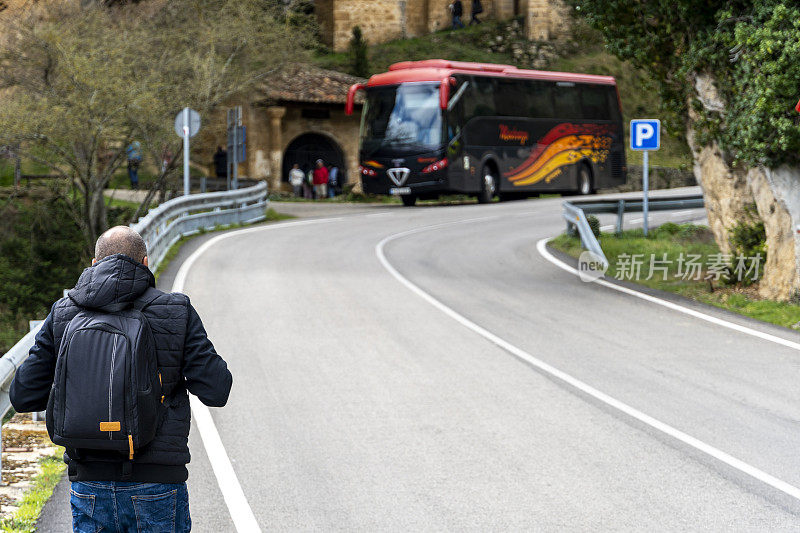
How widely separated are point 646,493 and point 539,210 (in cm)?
2532

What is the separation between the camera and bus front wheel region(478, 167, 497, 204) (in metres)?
35.0

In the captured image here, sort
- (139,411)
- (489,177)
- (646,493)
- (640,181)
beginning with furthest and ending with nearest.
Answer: (640,181) → (489,177) → (646,493) → (139,411)

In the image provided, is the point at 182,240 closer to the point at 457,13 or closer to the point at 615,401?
the point at 615,401

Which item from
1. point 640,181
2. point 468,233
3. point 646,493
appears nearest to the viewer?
point 646,493

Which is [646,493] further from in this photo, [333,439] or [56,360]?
[56,360]

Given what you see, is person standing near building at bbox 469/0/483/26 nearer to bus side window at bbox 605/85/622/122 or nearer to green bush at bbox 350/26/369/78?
green bush at bbox 350/26/369/78

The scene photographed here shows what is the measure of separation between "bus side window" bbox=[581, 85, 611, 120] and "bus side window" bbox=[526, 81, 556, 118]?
1.79 m

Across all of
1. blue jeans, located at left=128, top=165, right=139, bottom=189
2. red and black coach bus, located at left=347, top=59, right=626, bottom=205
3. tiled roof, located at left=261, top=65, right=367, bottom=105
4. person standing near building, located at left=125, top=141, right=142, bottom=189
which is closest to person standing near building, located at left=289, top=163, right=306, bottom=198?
tiled roof, located at left=261, top=65, right=367, bottom=105

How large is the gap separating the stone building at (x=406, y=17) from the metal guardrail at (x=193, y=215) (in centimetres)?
3281

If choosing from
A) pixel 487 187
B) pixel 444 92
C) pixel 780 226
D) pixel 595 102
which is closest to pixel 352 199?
pixel 487 187

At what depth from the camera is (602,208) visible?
77.9 ft

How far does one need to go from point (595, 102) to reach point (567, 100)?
1.48 m

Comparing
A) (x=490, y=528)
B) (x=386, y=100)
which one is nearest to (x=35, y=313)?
(x=386, y=100)

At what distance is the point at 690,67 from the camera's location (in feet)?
51.5
